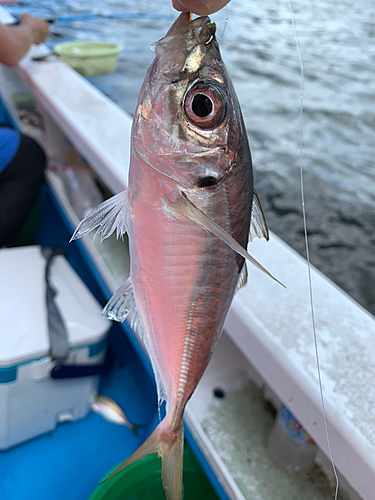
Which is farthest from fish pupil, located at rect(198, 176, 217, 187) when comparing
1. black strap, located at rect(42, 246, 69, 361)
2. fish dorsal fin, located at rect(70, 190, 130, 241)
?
black strap, located at rect(42, 246, 69, 361)

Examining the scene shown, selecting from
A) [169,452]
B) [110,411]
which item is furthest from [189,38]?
[110,411]

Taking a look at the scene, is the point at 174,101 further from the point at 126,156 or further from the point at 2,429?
the point at 2,429

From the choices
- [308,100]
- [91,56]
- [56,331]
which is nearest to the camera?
[56,331]

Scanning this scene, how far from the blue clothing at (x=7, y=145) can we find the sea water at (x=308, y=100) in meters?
1.21

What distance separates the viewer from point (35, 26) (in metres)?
A: 2.41

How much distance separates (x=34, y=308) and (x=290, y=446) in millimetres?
969

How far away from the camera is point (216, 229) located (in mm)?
483

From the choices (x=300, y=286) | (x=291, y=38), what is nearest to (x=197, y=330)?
(x=300, y=286)

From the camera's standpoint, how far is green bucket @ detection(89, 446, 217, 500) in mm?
1167

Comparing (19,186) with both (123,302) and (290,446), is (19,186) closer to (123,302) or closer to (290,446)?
(123,302)

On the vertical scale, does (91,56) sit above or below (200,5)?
below

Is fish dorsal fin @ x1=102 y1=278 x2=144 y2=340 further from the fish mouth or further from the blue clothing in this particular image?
the blue clothing

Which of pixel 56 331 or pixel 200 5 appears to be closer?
pixel 200 5

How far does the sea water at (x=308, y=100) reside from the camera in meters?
2.64
